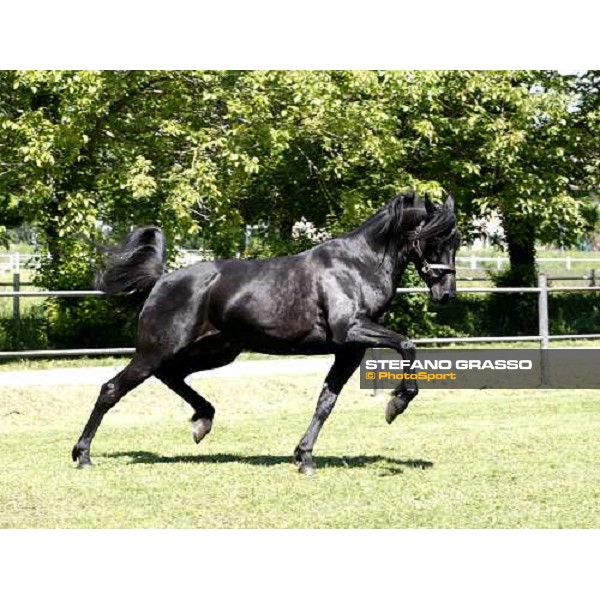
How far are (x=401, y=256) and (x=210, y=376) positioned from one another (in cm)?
723

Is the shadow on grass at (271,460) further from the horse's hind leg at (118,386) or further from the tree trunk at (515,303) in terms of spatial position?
the tree trunk at (515,303)

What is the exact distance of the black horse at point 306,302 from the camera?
8602 mm

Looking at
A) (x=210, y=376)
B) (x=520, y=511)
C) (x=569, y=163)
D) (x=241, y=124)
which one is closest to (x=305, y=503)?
(x=520, y=511)

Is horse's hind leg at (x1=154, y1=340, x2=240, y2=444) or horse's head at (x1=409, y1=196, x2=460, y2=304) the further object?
horse's hind leg at (x1=154, y1=340, x2=240, y2=444)

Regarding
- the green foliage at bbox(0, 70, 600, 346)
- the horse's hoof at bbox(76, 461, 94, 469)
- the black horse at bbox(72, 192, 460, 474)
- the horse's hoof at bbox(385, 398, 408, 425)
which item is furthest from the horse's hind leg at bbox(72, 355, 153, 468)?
the green foliage at bbox(0, 70, 600, 346)

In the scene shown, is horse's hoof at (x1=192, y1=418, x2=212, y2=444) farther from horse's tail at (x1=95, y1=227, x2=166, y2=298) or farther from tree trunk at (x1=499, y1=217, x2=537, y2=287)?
tree trunk at (x1=499, y1=217, x2=537, y2=287)

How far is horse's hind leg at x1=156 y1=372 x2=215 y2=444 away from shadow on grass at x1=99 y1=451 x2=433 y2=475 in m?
0.27

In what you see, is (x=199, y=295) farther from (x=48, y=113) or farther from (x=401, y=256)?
(x=48, y=113)

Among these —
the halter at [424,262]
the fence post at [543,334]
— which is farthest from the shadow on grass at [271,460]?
the fence post at [543,334]

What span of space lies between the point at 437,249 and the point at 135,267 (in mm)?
2661

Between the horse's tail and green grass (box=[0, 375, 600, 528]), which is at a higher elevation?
the horse's tail

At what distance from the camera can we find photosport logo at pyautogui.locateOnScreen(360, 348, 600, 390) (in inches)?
602

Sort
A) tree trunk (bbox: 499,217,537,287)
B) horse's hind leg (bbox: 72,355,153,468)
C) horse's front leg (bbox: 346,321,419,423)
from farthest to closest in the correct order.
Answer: tree trunk (bbox: 499,217,537,287), horse's hind leg (bbox: 72,355,153,468), horse's front leg (bbox: 346,321,419,423)

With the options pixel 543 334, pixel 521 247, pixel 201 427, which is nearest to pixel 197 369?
pixel 201 427
